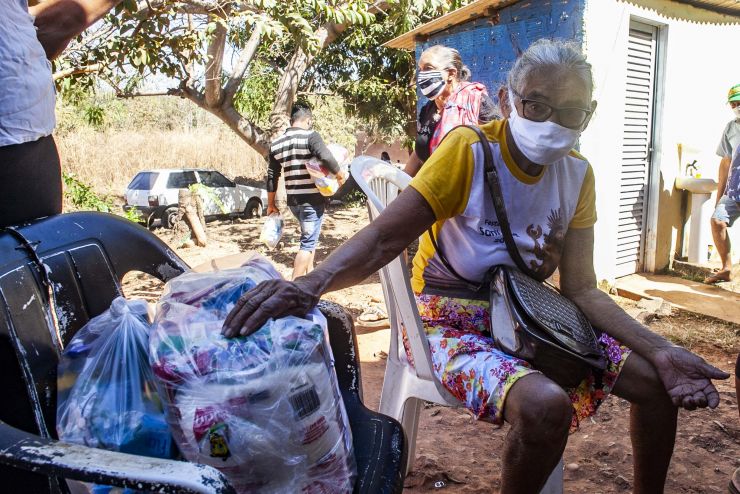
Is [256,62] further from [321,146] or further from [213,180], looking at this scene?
[321,146]

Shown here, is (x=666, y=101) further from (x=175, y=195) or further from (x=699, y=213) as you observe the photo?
(x=175, y=195)

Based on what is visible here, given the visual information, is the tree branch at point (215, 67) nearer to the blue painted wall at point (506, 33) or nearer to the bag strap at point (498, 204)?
the blue painted wall at point (506, 33)

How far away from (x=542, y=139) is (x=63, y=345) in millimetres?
1488

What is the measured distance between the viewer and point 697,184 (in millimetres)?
5773

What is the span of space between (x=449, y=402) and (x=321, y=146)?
396 centimetres

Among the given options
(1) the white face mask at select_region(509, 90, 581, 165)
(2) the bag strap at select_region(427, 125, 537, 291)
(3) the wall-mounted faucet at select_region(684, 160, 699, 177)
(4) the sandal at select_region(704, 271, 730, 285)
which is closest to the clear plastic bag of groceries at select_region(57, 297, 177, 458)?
(2) the bag strap at select_region(427, 125, 537, 291)

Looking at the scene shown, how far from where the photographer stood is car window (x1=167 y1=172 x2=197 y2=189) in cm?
1363

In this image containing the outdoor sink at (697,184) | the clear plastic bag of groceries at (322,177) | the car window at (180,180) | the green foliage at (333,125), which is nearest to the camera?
the clear plastic bag of groceries at (322,177)

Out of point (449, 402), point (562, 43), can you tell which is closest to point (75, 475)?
point (449, 402)

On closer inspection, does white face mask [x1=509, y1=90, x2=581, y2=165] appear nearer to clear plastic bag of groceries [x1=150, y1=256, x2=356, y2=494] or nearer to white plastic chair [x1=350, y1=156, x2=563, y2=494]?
white plastic chair [x1=350, y1=156, x2=563, y2=494]

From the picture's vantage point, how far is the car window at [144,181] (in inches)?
531

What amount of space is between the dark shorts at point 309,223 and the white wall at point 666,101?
250cm

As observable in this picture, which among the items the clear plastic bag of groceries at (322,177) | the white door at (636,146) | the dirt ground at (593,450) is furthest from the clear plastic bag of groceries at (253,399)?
the white door at (636,146)

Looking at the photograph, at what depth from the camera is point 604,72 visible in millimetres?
5262
